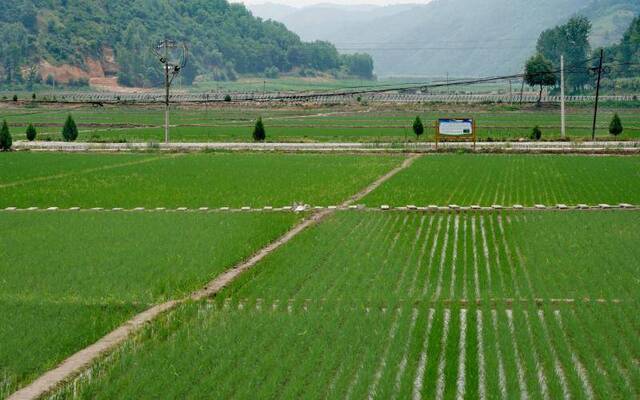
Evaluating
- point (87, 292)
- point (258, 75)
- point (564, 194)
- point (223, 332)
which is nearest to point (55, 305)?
point (87, 292)

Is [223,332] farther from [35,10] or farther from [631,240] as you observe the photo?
[35,10]

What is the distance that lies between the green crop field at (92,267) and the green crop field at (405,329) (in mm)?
788

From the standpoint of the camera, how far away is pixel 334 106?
91188 mm

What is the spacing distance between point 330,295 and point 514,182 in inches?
715

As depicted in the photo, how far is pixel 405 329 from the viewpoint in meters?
11.3

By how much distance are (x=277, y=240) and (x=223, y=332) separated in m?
7.53

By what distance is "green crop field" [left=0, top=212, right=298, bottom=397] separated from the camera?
11.0 metres

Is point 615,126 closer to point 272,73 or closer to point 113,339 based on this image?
point 113,339

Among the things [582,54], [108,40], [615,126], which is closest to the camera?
[615,126]

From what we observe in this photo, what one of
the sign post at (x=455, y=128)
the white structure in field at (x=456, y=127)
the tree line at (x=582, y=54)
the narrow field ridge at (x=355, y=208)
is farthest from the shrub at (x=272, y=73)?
the narrow field ridge at (x=355, y=208)

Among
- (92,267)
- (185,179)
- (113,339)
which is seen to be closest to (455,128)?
(185,179)

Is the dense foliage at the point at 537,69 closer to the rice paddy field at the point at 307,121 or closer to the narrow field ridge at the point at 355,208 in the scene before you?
the rice paddy field at the point at 307,121

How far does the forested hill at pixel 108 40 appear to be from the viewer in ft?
484

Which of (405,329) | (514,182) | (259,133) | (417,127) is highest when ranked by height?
(417,127)
